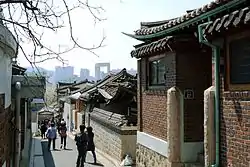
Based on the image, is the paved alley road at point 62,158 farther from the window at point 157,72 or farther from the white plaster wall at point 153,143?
the window at point 157,72

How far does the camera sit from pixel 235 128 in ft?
22.5

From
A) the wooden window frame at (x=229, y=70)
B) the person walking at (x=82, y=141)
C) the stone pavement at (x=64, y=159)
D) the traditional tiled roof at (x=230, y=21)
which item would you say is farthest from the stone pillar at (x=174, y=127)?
the stone pavement at (x=64, y=159)

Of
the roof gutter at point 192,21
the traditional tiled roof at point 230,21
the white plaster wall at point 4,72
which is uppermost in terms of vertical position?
the roof gutter at point 192,21

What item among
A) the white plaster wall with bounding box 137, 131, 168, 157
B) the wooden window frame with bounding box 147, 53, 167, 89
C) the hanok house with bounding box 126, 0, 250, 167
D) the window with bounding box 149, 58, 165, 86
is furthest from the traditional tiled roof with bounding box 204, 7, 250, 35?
the white plaster wall with bounding box 137, 131, 168, 157

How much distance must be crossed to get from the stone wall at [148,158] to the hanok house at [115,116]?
3867 millimetres

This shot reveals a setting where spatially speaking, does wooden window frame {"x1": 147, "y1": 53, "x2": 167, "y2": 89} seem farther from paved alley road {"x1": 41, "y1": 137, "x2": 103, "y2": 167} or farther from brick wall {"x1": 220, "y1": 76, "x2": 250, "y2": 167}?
paved alley road {"x1": 41, "y1": 137, "x2": 103, "y2": 167}

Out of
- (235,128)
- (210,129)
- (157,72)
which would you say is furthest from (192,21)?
(157,72)

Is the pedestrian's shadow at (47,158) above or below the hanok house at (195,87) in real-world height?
below

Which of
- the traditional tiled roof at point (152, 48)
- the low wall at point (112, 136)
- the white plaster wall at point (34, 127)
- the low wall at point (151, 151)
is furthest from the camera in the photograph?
the white plaster wall at point (34, 127)

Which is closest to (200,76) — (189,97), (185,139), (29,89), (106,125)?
(189,97)

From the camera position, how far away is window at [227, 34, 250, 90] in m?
6.59

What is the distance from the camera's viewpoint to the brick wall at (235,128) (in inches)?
257

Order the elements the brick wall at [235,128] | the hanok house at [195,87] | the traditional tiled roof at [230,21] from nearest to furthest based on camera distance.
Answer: the traditional tiled roof at [230,21] → the brick wall at [235,128] → the hanok house at [195,87]

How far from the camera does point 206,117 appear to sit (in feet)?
24.8
